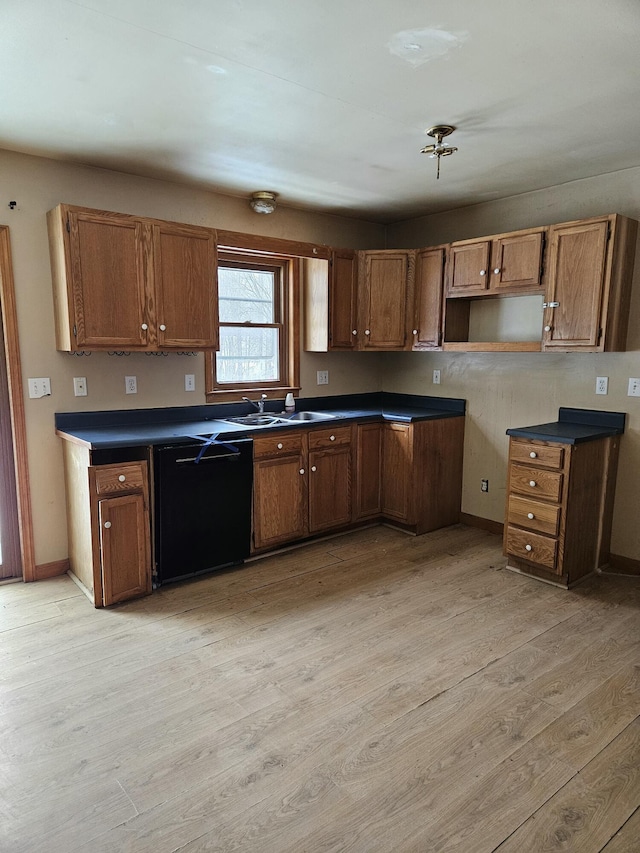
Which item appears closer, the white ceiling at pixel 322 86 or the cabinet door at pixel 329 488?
the white ceiling at pixel 322 86

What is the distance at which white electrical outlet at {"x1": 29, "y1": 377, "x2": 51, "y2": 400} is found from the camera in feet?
10.2

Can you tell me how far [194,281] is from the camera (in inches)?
130

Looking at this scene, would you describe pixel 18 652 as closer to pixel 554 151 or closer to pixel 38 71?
pixel 38 71

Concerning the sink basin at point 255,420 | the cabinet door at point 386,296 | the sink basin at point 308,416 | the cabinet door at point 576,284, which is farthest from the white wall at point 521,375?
the sink basin at point 255,420

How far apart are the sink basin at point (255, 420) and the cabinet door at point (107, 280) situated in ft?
2.95

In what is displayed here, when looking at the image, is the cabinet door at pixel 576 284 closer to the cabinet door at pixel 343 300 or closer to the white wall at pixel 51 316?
the cabinet door at pixel 343 300

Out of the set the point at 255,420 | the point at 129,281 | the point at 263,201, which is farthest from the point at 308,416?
the point at 129,281

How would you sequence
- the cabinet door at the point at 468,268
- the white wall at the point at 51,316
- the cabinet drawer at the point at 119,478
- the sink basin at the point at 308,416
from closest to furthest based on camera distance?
the cabinet drawer at the point at 119,478 → the white wall at the point at 51,316 → the cabinet door at the point at 468,268 → the sink basin at the point at 308,416

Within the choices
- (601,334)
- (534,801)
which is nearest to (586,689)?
(534,801)

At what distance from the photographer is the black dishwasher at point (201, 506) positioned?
9.89 feet

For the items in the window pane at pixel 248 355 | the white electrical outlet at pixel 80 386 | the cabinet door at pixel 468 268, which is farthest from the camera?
the window pane at pixel 248 355

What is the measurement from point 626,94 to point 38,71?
240 centimetres

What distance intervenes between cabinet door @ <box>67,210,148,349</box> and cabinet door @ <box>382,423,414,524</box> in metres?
1.94

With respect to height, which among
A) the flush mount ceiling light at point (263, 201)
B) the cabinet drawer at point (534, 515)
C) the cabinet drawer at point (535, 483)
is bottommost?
the cabinet drawer at point (534, 515)
